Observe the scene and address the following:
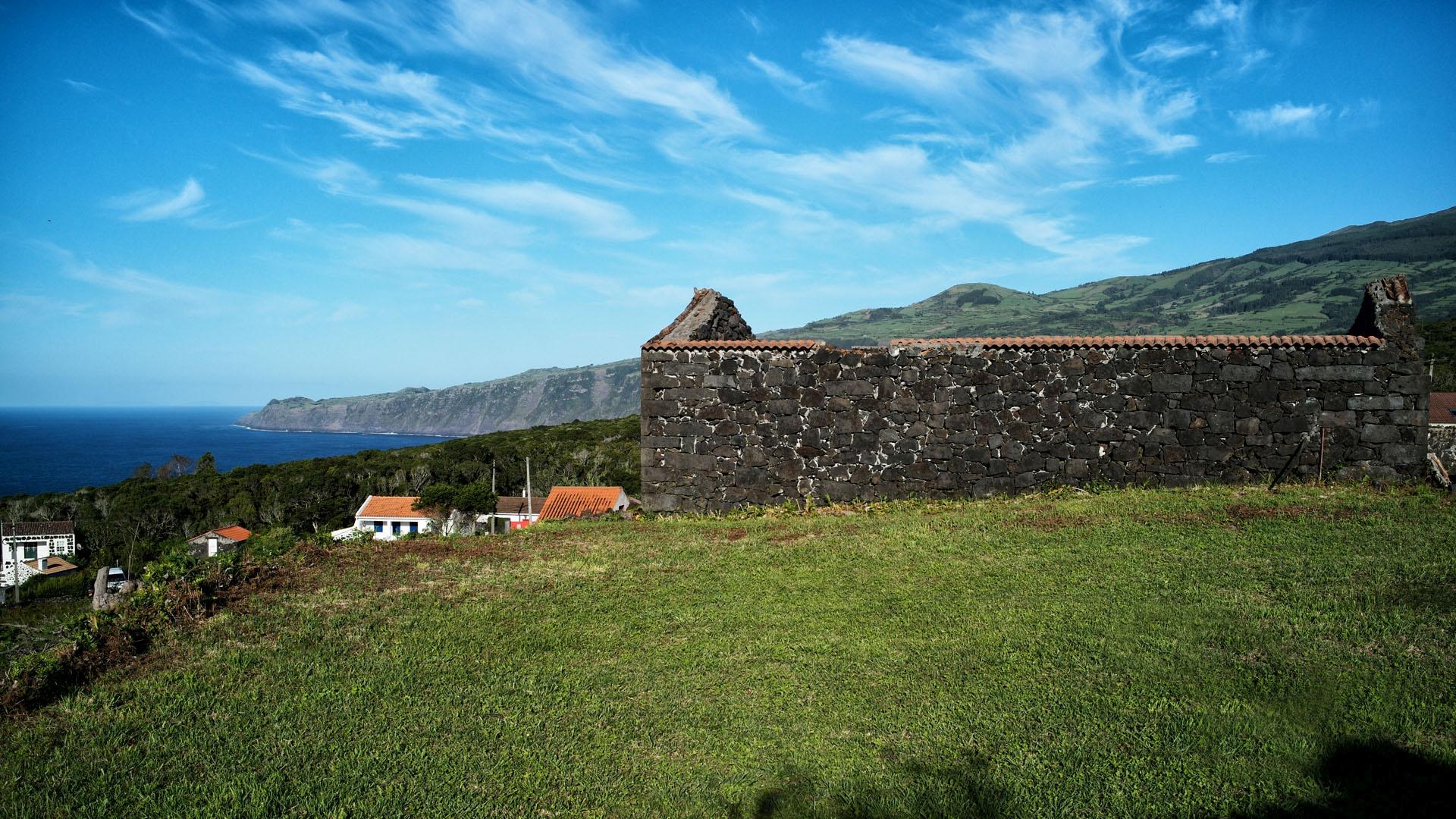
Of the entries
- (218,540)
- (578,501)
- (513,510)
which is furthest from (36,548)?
(578,501)

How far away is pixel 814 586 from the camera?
7.98 m

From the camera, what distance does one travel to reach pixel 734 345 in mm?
12742

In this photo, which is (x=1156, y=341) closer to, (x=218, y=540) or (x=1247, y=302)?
(x=218, y=540)

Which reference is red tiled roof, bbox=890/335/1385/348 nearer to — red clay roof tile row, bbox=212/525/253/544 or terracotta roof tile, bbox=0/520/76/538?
red clay roof tile row, bbox=212/525/253/544

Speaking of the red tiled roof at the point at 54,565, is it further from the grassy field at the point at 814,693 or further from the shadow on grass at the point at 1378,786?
the shadow on grass at the point at 1378,786

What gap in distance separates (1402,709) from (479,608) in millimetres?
7044

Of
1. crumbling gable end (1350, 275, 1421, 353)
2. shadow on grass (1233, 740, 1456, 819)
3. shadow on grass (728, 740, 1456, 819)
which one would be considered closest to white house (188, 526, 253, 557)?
shadow on grass (728, 740, 1456, 819)

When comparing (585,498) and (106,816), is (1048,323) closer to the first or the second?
(585,498)

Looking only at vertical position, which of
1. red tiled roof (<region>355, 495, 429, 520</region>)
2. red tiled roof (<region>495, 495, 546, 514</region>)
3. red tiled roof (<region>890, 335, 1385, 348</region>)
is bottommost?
red tiled roof (<region>495, 495, 546, 514</region>)

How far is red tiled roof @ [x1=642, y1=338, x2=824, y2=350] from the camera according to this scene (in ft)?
41.5

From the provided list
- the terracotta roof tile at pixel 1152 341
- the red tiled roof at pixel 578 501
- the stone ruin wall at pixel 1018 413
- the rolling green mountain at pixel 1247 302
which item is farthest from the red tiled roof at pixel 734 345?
the rolling green mountain at pixel 1247 302

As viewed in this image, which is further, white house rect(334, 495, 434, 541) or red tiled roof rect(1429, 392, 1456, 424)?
white house rect(334, 495, 434, 541)

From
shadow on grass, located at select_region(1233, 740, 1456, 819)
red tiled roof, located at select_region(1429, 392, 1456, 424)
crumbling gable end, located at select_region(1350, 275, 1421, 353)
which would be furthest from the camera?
red tiled roof, located at select_region(1429, 392, 1456, 424)

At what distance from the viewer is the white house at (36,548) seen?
47.4 metres
